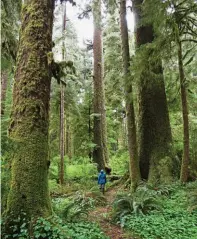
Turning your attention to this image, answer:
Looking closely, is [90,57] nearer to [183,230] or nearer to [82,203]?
[82,203]

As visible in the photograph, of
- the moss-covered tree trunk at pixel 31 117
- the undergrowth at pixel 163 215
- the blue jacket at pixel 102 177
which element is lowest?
the undergrowth at pixel 163 215

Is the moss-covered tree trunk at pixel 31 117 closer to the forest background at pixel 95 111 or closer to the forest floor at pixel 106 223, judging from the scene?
the forest background at pixel 95 111

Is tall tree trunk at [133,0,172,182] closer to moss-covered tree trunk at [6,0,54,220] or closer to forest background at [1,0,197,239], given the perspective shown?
forest background at [1,0,197,239]

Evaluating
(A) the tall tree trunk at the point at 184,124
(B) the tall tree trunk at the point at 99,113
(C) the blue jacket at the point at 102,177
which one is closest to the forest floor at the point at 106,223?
(C) the blue jacket at the point at 102,177

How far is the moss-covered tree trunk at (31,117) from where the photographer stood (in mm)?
4871

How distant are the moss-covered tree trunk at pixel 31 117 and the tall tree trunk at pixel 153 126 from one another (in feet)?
15.2

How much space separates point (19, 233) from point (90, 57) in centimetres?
2393

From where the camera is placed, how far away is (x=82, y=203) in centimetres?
804

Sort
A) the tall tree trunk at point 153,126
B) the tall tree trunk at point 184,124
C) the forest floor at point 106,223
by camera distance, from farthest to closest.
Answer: the tall tree trunk at point 153,126 < the tall tree trunk at point 184,124 < the forest floor at point 106,223

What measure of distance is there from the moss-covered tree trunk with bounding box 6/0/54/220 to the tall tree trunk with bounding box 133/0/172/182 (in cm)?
464

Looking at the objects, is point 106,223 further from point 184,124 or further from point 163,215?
A: point 184,124

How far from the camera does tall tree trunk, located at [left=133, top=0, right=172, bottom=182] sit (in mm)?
9852

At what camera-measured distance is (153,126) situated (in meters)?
10.6

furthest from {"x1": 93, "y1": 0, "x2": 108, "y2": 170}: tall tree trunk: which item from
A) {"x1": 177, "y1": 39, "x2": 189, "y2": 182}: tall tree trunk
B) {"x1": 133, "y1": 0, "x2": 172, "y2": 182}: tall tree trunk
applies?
{"x1": 177, "y1": 39, "x2": 189, "y2": 182}: tall tree trunk
